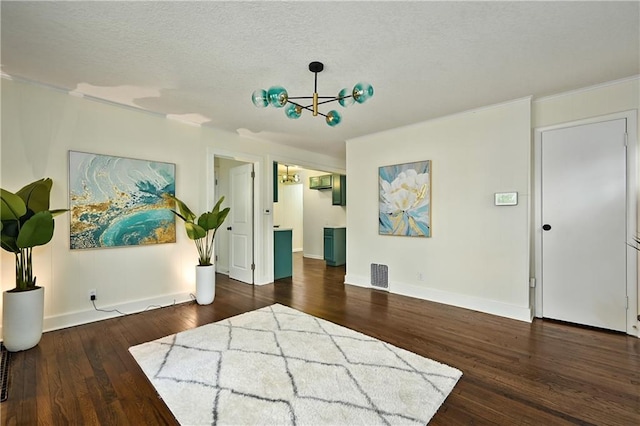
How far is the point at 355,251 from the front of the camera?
15.8ft

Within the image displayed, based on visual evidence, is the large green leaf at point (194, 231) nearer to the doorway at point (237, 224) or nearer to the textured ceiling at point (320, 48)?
the doorway at point (237, 224)

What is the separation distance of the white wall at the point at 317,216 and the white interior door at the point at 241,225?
109 inches

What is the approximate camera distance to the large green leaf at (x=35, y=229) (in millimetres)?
2324

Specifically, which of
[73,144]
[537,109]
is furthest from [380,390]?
[73,144]

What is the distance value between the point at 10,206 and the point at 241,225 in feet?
9.95

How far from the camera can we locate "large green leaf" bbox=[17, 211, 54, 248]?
2324 mm

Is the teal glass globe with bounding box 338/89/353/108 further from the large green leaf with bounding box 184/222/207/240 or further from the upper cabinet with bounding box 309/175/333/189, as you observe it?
the upper cabinet with bounding box 309/175/333/189

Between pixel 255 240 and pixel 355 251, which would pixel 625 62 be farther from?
pixel 255 240

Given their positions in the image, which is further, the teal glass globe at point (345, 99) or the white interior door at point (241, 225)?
the white interior door at point (241, 225)

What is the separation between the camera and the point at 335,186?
6832 mm

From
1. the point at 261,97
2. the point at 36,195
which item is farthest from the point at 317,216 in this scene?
the point at 36,195

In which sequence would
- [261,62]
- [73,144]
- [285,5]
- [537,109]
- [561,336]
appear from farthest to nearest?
1. [537,109]
2. [73,144]
3. [561,336]
4. [261,62]
5. [285,5]

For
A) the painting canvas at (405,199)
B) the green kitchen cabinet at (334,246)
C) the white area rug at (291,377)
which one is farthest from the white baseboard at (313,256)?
the white area rug at (291,377)

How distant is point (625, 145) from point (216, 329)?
180 inches
